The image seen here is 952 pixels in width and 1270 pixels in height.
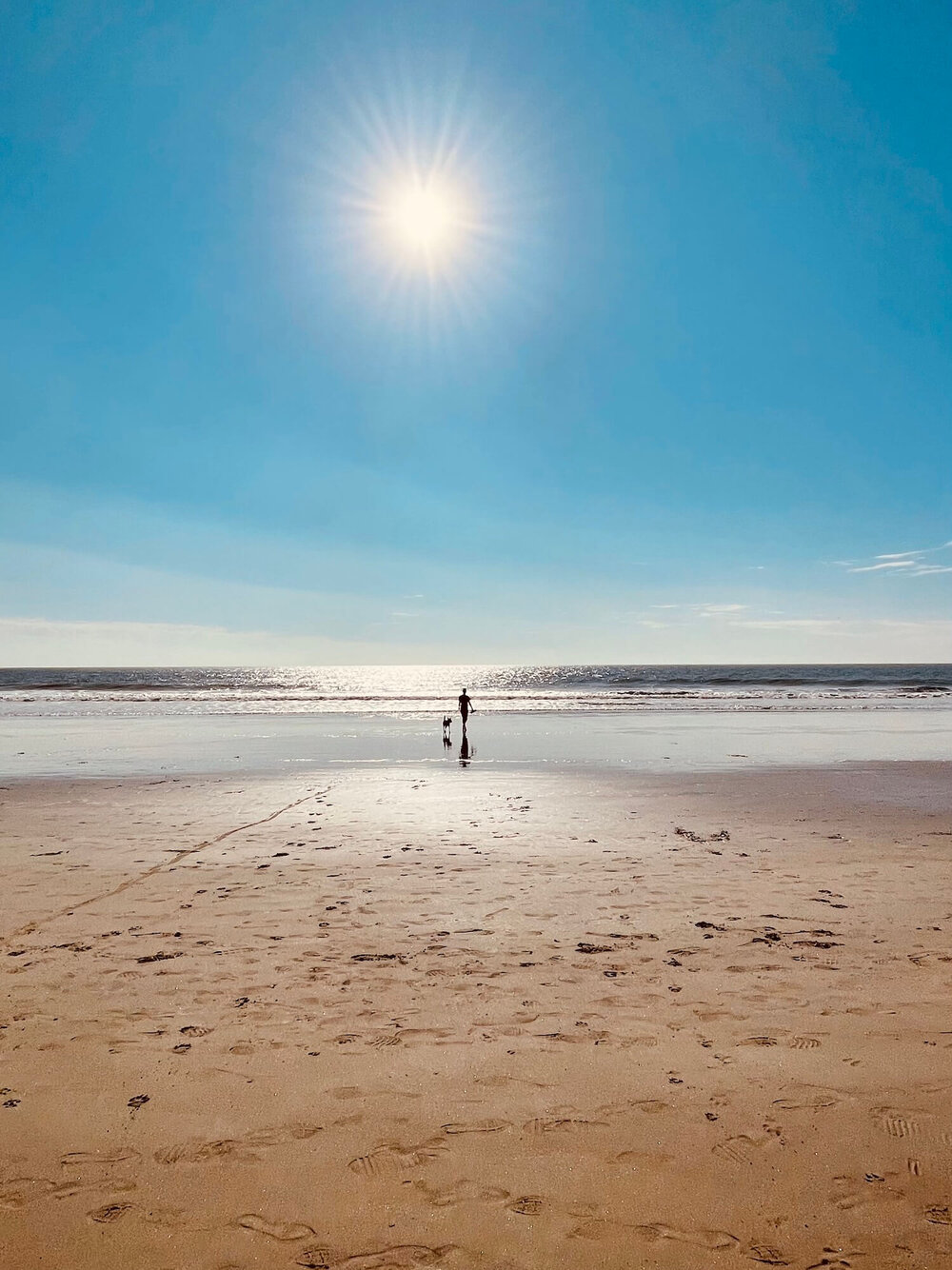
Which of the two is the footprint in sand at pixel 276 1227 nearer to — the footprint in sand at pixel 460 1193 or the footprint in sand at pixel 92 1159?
the footprint in sand at pixel 460 1193

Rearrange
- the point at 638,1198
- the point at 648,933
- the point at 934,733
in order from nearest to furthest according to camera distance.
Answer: the point at 638,1198 < the point at 648,933 < the point at 934,733

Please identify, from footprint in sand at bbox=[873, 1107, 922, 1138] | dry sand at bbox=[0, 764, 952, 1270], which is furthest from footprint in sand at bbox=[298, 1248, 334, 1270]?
footprint in sand at bbox=[873, 1107, 922, 1138]

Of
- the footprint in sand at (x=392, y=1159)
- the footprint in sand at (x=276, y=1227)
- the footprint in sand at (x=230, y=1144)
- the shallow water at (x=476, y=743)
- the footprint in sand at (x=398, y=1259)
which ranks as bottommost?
the shallow water at (x=476, y=743)

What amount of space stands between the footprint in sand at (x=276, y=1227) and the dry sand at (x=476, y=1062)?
0.04 ft

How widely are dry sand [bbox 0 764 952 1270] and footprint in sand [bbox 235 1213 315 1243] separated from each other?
12 mm

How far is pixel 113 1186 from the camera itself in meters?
4.05

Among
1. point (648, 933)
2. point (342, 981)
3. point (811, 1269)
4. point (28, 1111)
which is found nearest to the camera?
point (811, 1269)

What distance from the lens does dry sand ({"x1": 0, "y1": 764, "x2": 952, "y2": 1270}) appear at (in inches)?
149

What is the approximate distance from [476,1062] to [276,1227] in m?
1.82

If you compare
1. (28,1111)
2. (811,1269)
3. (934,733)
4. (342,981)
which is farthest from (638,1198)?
(934,733)

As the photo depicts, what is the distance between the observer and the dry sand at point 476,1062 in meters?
3.77

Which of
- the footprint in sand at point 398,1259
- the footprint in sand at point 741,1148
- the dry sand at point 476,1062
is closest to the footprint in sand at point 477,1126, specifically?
the dry sand at point 476,1062

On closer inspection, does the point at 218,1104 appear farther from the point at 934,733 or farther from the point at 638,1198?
the point at 934,733

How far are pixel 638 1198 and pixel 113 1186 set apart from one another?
119 inches
